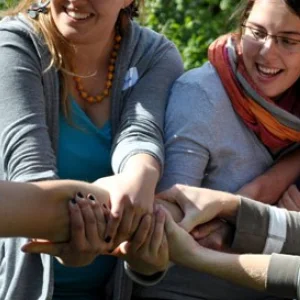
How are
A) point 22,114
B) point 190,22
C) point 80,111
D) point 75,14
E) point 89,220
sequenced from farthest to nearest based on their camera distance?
1. point 190,22
2. point 80,111
3. point 75,14
4. point 22,114
5. point 89,220

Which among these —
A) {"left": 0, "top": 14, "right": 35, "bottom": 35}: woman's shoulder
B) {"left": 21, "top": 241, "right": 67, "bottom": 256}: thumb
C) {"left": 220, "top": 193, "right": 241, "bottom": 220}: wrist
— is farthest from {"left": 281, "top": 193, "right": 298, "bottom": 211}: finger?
{"left": 0, "top": 14, "right": 35, "bottom": 35}: woman's shoulder

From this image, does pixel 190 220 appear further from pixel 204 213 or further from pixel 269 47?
pixel 269 47

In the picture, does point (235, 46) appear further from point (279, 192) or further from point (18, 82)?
point (18, 82)

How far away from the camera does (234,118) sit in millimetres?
3742

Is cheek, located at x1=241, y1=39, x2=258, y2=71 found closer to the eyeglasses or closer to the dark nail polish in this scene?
the eyeglasses

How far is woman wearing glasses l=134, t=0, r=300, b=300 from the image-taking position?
367cm

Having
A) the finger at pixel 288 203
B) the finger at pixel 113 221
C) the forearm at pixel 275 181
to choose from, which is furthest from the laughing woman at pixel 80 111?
the finger at pixel 288 203

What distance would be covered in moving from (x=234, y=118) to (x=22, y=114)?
0.67 m

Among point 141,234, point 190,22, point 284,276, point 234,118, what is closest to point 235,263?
point 284,276

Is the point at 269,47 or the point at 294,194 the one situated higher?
the point at 269,47

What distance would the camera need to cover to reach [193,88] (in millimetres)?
3748

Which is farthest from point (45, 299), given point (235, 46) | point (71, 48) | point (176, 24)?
point (176, 24)

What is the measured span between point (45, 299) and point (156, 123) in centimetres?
62

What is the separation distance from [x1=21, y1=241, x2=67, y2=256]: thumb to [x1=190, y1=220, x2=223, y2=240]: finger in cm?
46
